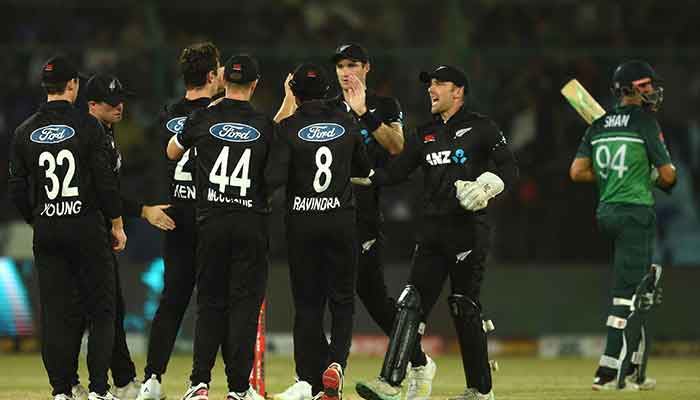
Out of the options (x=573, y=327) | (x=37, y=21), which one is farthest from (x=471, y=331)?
(x=37, y=21)

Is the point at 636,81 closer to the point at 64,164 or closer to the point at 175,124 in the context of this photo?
the point at 175,124

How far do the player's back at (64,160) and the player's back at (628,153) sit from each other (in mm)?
4213

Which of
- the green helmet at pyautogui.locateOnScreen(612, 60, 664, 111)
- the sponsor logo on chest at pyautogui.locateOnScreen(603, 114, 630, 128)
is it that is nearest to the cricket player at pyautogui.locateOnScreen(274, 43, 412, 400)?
the sponsor logo on chest at pyautogui.locateOnScreen(603, 114, 630, 128)

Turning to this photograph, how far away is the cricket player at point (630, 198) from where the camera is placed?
1122 centimetres

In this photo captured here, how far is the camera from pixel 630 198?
37.1 feet

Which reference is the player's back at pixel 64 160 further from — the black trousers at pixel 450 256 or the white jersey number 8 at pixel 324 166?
the black trousers at pixel 450 256

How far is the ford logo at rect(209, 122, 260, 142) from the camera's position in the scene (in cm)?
899

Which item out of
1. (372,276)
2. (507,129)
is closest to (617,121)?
(372,276)

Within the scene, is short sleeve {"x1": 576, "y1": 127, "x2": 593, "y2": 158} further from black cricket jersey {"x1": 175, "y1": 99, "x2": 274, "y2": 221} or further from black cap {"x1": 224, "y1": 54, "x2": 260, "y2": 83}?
black cap {"x1": 224, "y1": 54, "x2": 260, "y2": 83}

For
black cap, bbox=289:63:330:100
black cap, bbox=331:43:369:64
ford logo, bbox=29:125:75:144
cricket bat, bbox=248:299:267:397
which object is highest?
black cap, bbox=331:43:369:64

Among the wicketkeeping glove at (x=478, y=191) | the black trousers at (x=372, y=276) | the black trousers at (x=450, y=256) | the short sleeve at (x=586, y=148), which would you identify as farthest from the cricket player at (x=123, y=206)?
the short sleeve at (x=586, y=148)

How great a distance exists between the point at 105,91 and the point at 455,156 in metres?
2.46

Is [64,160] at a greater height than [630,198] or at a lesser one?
greater

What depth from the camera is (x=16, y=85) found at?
659 inches
